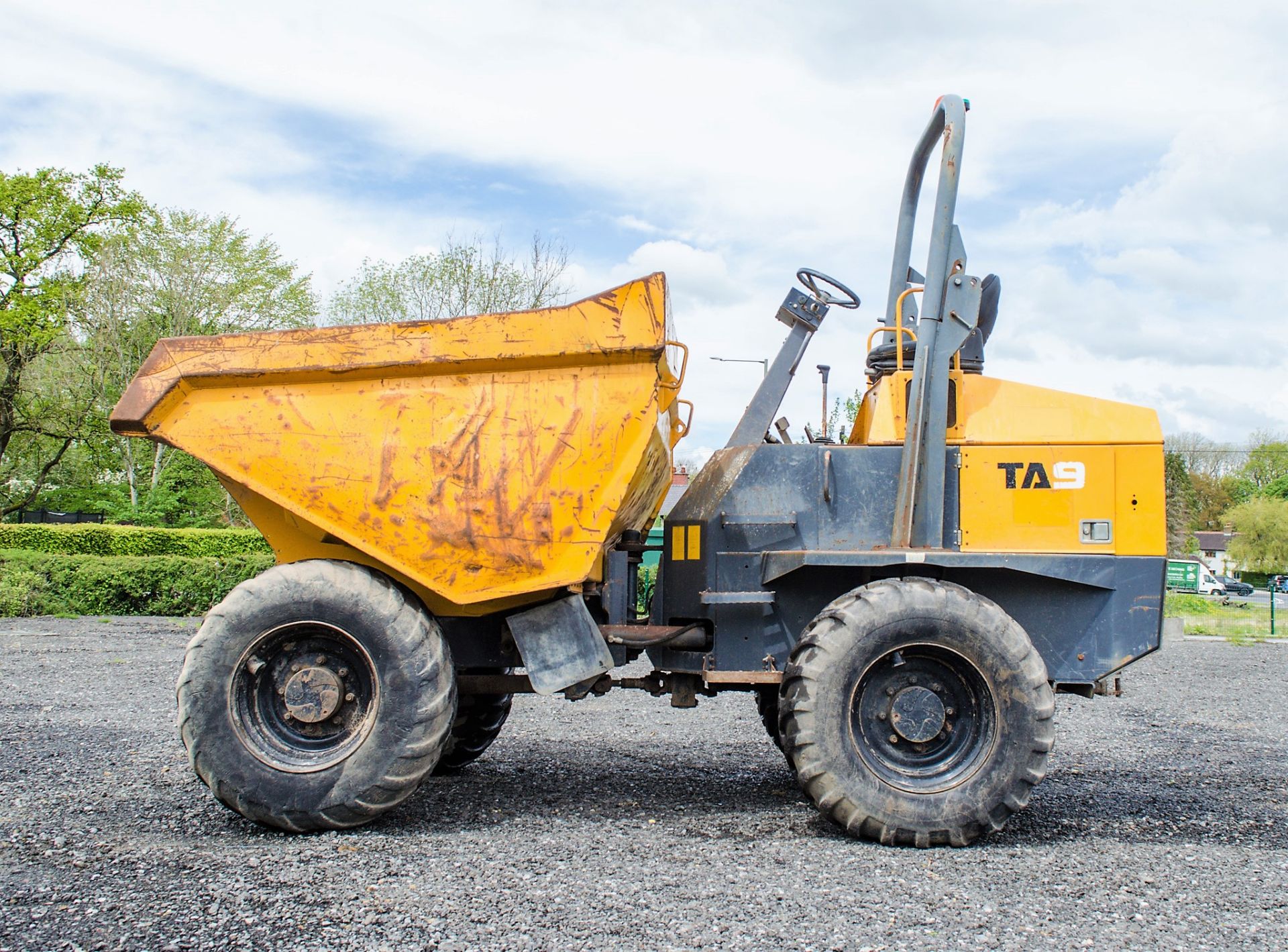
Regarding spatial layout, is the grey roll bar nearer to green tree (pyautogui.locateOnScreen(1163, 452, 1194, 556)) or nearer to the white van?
the white van

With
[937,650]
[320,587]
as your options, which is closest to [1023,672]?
[937,650]

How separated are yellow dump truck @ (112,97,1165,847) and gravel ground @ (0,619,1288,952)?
14.2 inches

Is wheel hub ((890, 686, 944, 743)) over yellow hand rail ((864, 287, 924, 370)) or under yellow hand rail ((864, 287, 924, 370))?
under

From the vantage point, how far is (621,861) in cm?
418

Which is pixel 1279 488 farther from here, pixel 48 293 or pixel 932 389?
pixel 932 389

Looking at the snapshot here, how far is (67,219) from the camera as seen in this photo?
28031 millimetres

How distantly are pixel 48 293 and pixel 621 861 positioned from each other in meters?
28.5

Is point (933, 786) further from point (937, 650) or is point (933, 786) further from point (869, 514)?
point (869, 514)

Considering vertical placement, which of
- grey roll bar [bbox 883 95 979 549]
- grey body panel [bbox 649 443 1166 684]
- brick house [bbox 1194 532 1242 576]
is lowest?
brick house [bbox 1194 532 1242 576]

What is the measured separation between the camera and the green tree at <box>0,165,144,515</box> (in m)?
26.9

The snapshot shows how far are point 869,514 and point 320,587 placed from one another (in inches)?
104

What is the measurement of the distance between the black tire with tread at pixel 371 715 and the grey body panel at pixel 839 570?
4.26 feet

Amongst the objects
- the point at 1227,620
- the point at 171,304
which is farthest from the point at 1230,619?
the point at 171,304

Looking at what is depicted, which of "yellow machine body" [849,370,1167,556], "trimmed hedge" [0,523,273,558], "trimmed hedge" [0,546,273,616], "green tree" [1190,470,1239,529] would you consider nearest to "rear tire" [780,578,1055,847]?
"yellow machine body" [849,370,1167,556]
